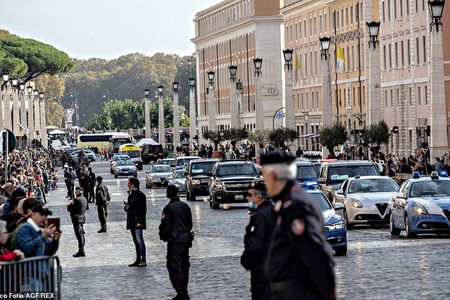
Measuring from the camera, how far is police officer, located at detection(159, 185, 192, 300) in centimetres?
2088

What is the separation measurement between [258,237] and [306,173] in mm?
29519

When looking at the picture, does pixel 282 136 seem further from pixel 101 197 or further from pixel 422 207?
pixel 422 207

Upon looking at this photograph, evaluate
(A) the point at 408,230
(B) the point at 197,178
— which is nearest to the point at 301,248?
(A) the point at 408,230

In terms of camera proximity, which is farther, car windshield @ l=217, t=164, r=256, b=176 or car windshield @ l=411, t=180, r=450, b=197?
car windshield @ l=217, t=164, r=256, b=176

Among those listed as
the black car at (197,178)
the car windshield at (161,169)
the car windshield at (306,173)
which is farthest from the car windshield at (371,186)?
the car windshield at (161,169)

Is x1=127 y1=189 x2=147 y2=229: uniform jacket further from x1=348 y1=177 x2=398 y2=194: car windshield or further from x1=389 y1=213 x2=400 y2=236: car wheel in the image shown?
x1=348 y1=177 x2=398 y2=194: car windshield

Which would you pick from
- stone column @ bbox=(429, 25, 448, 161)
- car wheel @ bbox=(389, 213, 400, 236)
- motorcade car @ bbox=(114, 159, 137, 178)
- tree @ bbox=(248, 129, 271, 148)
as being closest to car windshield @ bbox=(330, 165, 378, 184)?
car wheel @ bbox=(389, 213, 400, 236)

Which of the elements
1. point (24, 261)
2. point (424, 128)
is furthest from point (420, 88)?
point (24, 261)

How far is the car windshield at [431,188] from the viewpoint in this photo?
32344mm

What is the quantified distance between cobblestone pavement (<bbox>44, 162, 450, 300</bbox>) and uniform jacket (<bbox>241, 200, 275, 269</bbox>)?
14.0ft

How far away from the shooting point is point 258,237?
51.8ft

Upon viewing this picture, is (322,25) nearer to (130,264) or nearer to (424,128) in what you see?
(424,128)

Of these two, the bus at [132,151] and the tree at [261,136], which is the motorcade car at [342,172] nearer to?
the tree at [261,136]

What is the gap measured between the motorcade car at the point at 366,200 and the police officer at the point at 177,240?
48.0 ft
